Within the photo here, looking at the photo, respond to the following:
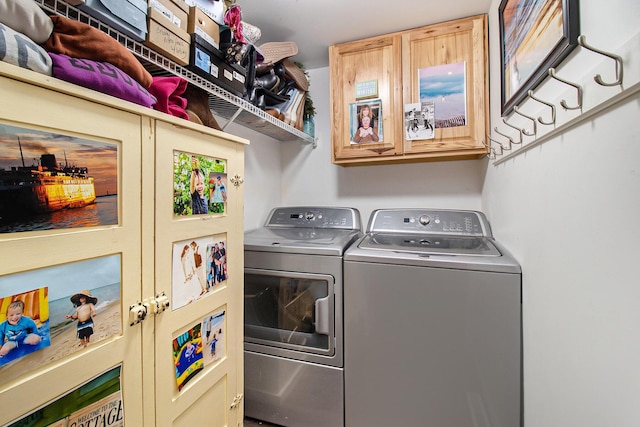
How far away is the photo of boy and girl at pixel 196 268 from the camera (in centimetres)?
89

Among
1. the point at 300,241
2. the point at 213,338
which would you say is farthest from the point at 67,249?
the point at 300,241

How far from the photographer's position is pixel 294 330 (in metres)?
1.50

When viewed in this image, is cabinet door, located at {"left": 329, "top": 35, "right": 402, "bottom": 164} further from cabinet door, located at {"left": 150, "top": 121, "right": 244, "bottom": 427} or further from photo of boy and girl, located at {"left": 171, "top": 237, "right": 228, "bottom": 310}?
photo of boy and girl, located at {"left": 171, "top": 237, "right": 228, "bottom": 310}

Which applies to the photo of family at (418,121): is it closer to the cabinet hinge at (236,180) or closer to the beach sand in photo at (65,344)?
the cabinet hinge at (236,180)

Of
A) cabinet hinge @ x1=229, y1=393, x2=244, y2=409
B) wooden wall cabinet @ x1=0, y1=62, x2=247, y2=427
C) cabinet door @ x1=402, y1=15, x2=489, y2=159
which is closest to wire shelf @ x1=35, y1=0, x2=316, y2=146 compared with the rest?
wooden wall cabinet @ x1=0, y1=62, x2=247, y2=427

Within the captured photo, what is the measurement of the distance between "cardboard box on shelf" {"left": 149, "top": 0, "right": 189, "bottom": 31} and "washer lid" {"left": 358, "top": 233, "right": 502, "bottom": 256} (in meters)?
1.25

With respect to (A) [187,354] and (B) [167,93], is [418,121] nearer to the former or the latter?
(B) [167,93]

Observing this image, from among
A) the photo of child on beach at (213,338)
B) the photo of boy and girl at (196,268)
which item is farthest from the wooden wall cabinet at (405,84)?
the photo of child on beach at (213,338)

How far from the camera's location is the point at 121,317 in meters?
0.72

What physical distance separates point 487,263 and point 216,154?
4.00ft

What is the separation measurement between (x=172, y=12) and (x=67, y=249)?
88cm

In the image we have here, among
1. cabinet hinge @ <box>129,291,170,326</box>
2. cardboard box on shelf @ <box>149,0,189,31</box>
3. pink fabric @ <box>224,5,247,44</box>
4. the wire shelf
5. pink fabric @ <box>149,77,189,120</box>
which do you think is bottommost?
cabinet hinge @ <box>129,291,170,326</box>

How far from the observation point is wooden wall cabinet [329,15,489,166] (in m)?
1.62

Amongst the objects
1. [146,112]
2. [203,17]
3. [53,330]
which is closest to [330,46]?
[203,17]
